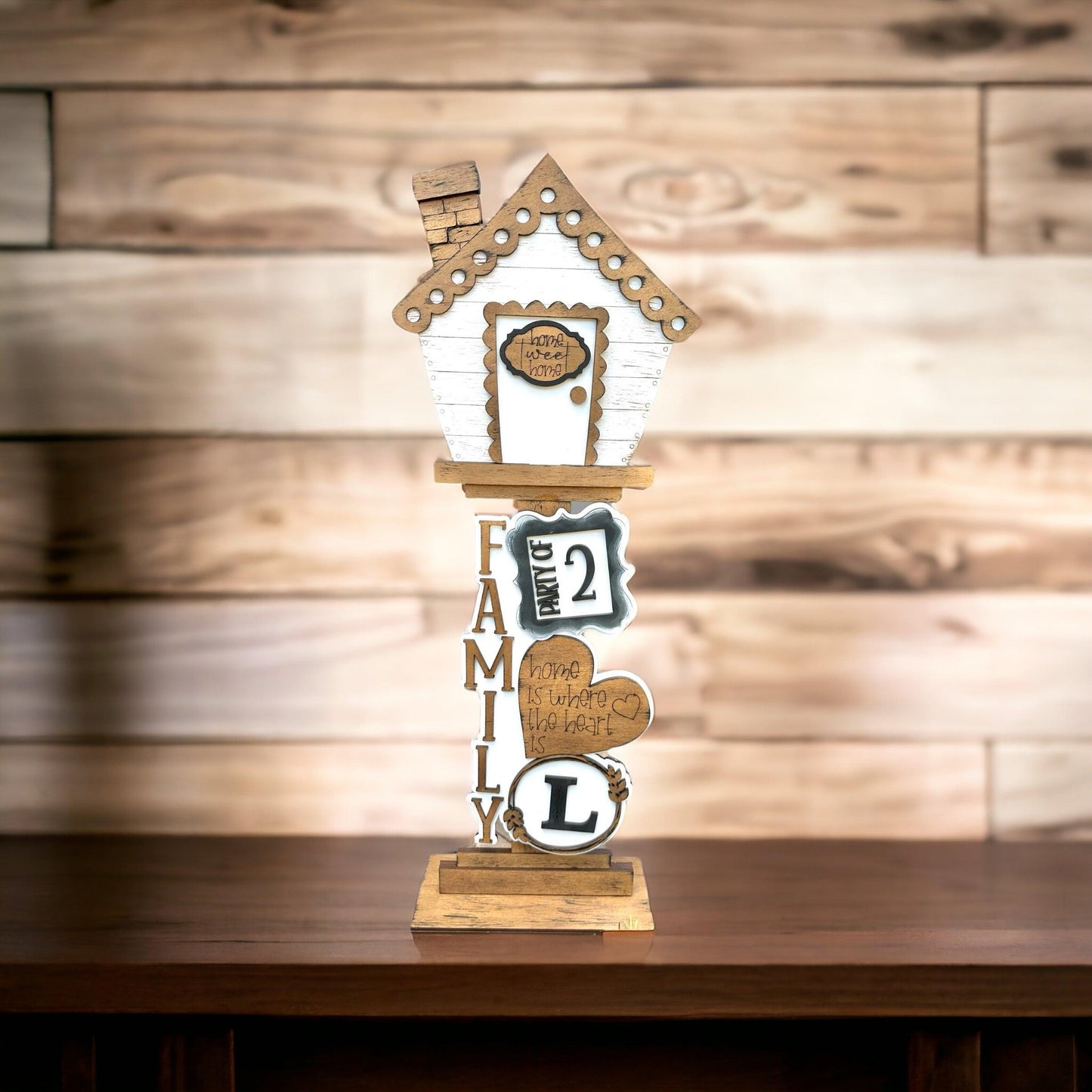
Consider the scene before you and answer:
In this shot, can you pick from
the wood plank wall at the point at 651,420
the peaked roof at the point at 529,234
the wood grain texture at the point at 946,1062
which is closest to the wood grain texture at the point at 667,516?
the wood plank wall at the point at 651,420

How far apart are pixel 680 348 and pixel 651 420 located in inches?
3.1

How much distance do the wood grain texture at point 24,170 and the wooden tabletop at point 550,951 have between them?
2.07 ft

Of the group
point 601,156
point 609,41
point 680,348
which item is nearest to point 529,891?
point 680,348

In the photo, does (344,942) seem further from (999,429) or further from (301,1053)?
(999,429)

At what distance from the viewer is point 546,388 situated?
0.79 meters

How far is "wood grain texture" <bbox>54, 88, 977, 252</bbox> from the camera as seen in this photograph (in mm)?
1036

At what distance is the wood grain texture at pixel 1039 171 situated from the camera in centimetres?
104

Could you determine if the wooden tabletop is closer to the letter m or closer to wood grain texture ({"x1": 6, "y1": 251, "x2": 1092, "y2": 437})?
the letter m

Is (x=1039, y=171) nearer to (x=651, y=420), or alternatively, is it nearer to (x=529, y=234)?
(x=651, y=420)

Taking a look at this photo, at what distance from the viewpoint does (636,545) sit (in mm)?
1048

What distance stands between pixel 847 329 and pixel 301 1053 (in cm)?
81

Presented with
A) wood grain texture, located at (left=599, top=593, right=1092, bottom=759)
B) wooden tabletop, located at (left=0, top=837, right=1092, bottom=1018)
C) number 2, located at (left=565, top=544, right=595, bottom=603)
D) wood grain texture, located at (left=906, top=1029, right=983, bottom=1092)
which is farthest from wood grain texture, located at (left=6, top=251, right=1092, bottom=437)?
wood grain texture, located at (left=906, top=1029, right=983, bottom=1092)

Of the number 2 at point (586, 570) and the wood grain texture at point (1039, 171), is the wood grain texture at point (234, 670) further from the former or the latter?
the wood grain texture at point (1039, 171)

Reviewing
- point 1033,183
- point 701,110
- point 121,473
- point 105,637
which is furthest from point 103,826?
point 1033,183
